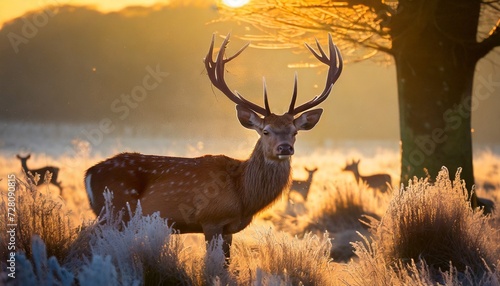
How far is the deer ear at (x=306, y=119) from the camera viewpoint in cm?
828

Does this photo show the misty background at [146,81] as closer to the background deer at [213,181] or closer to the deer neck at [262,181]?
the background deer at [213,181]

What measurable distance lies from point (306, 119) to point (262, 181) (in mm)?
829

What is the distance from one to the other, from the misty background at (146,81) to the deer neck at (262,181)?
4113 cm

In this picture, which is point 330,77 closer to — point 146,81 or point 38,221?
point 38,221

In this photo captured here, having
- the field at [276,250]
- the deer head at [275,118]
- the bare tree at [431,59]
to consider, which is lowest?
the field at [276,250]

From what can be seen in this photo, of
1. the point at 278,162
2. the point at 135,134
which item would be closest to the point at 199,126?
the point at 135,134

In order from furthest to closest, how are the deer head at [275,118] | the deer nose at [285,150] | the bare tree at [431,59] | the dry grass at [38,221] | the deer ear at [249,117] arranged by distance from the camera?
the bare tree at [431,59] → the deer ear at [249,117] → the deer head at [275,118] → the deer nose at [285,150] → the dry grass at [38,221]

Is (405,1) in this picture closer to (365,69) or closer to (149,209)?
(149,209)

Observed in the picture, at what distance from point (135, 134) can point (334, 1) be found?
43418mm

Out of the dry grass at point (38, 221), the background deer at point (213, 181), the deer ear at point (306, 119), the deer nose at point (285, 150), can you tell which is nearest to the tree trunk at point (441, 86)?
the deer ear at point (306, 119)

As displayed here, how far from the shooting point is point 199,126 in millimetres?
60531

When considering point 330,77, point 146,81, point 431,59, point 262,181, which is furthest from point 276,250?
point 146,81

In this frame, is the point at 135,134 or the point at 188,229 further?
the point at 135,134

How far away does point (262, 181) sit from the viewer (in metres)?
8.06
